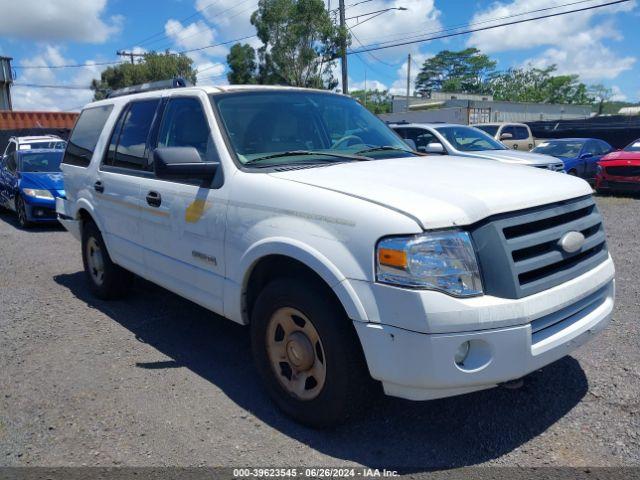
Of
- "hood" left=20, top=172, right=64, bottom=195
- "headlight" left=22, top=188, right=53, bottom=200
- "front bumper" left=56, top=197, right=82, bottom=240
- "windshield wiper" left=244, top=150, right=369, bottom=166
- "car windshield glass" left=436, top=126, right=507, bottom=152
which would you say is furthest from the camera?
"car windshield glass" left=436, top=126, right=507, bottom=152

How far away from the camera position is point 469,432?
10.4ft

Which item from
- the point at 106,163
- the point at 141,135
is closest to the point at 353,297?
the point at 141,135

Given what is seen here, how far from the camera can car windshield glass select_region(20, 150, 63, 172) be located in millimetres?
11500

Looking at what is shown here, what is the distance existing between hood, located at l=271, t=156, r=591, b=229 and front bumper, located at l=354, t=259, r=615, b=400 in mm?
479

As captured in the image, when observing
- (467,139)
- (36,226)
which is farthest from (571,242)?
(36,226)

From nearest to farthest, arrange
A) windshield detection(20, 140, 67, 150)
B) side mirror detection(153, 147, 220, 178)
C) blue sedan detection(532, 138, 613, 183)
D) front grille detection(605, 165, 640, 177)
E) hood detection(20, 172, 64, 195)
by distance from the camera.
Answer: side mirror detection(153, 147, 220, 178)
hood detection(20, 172, 64, 195)
windshield detection(20, 140, 67, 150)
front grille detection(605, 165, 640, 177)
blue sedan detection(532, 138, 613, 183)

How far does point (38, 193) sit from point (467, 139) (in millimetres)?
8494

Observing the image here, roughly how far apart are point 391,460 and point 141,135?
323cm

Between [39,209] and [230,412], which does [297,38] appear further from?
[230,412]

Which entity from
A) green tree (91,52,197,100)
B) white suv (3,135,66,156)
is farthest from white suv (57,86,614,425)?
green tree (91,52,197,100)

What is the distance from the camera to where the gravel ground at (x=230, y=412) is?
3006mm

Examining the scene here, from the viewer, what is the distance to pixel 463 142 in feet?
37.7

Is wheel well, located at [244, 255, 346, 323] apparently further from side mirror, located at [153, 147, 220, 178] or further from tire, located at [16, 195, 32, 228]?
tire, located at [16, 195, 32, 228]

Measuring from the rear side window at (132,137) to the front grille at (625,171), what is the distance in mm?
12430
